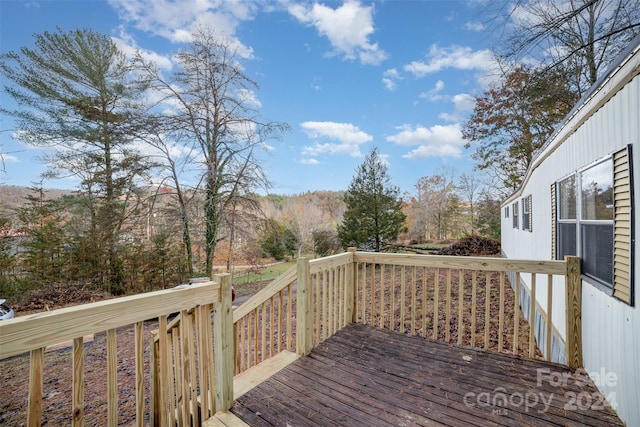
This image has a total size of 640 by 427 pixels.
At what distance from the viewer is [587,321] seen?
8.46ft

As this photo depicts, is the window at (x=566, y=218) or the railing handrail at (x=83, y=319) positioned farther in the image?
the window at (x=566, y=218)

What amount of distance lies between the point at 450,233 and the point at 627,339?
22.8 metres

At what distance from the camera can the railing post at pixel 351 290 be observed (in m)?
3.71

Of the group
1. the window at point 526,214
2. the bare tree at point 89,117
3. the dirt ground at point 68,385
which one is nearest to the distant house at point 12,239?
the bare tree at point 89,117

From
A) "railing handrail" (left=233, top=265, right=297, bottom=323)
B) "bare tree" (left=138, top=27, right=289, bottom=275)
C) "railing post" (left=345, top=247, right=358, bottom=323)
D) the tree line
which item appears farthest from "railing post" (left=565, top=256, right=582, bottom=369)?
"bare tree" (left=138, top=27, right=289, bottom=275)

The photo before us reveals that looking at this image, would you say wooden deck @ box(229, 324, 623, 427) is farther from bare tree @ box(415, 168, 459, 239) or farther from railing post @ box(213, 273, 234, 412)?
bare tree @ box(415, 168, 459, 239)

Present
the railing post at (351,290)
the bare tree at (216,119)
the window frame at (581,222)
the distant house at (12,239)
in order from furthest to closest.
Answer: the bare tree at (216,119) < the distant house at (12,239) < the railing post at (351,290) < the window frame at (581,222)

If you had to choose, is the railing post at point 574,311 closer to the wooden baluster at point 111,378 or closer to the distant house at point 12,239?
the wooden baluster at point 111,378

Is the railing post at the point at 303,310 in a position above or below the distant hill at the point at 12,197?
below

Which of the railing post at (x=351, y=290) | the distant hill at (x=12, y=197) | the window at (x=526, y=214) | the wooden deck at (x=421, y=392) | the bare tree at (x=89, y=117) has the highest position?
the bare tree at (x=89, y=117)

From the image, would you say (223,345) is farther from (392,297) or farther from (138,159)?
(138,159)

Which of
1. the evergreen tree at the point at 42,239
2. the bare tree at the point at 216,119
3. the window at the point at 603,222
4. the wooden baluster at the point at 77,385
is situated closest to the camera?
the wooden baluster at the point at 77,385

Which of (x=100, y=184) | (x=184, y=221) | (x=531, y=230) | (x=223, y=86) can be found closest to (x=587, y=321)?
(x=531, y=230)

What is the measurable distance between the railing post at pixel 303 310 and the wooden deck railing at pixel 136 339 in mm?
965
